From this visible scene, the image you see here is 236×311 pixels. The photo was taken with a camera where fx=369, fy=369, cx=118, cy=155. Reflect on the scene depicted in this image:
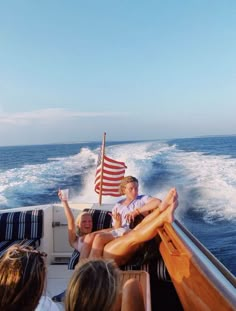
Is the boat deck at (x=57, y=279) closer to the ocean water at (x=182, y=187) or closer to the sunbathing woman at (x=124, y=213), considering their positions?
the sunbathing woman at (x=124, y=213)

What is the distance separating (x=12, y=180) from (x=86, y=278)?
43.8 feet

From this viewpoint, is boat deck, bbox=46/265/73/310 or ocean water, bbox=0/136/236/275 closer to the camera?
boat deck, bbox=46/265/73/310

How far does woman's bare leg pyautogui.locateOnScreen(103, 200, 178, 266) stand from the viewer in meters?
2.05

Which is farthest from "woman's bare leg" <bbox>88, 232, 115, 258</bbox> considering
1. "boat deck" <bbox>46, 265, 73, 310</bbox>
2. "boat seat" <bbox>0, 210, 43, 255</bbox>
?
"boat seat" <bbox>0, 210, 43, 255</bbox>

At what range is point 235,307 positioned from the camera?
1132 millimetres

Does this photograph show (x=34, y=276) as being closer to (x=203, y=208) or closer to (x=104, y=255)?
(x=104, y=255)

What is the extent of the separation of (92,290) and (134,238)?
43.8 inches

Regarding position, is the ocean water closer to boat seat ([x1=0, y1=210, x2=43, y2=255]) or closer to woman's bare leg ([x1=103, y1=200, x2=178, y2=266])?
boat seat ([x1=0, y1=210, x2=43, y2=255])

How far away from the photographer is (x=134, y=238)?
6.86 feet

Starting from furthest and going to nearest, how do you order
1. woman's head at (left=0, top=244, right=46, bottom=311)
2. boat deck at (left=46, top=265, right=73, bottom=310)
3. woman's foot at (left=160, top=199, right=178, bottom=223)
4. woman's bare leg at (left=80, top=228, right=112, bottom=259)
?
boat deck at (left=46, top=265, right=73, bottom=310), woman's bare leg at (left=80, top=228, right=112, bottom=259), woman's foot at (left=160, top=199, right=178, bottom=223), woman's head at (left=0, top=244, right=46, bottom=311)

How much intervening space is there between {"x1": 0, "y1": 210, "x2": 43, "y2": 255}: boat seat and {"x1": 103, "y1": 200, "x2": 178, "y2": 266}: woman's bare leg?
1145 millimetres

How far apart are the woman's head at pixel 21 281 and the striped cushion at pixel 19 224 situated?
2257 mm

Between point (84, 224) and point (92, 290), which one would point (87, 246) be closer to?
point (84, 224)

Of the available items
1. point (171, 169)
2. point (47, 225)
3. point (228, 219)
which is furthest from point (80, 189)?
point (47, 225)
